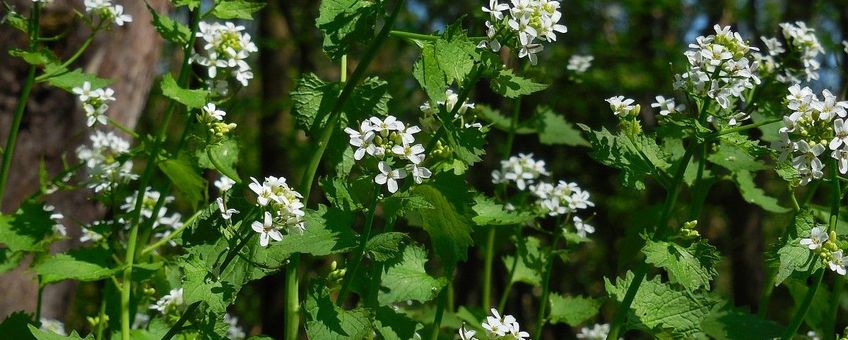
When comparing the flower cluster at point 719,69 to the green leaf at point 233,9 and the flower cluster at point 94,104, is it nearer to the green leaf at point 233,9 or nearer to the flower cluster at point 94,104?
the green leaf at point 233,9

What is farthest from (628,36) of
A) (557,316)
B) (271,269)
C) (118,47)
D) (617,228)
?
(271,269)

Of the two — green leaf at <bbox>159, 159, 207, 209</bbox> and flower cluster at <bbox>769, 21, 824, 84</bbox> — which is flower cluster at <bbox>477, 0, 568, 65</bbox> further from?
flower cluster at <bbox>769, 21, 824, 84</bbox>

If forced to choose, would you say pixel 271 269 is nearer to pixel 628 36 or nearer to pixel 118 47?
pixel 118 47

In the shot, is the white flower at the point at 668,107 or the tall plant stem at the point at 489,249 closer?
the white flower at the point at 668,107

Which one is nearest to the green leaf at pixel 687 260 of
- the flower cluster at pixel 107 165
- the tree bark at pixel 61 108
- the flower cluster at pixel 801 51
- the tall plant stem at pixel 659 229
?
the tall plant stem at pixel 659 229

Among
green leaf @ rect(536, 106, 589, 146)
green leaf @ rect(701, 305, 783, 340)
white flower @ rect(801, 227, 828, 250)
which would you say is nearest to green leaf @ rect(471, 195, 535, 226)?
green leaf @ rect(701, 305, 783, 340)

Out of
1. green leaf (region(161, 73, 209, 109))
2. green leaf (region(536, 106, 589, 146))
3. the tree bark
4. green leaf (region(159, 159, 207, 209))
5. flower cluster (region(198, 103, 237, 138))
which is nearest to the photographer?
flower cluster (region(198, 103, 237, 138))

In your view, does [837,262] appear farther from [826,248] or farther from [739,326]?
[739,326]
